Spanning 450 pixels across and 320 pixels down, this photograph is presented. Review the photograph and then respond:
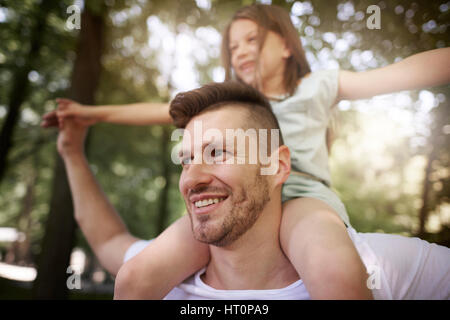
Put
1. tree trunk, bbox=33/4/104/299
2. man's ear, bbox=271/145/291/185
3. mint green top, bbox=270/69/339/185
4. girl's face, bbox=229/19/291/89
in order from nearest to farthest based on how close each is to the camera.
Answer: man's ear, bbox=271/145/291/185 → mint green top, bbox=270/69/339/185 → girl's face, bbox=229/19/291/89 → tree trunk, bbox=33/4/104/299

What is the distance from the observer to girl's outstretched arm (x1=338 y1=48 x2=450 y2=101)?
1224 millimetres

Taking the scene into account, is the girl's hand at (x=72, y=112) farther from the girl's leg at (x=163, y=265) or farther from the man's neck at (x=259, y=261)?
the man's neck at (x=259, y=261)

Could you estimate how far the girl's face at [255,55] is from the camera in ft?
5.22

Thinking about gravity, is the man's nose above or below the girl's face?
below

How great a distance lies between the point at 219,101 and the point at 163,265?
0.62 m

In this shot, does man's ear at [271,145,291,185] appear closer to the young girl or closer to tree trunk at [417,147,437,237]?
the young girl

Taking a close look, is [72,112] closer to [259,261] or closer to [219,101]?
[219,101]

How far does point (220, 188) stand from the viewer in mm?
1114

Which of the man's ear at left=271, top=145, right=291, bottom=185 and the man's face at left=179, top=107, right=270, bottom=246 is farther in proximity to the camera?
the man's ear at left=271, top=145, right=291, bottom=185

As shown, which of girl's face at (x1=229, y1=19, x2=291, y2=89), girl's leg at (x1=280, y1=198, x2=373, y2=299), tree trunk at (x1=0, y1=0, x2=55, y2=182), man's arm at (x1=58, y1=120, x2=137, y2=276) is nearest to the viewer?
girl's leg at (x1=280, y1=198, x2=373, y2=299)

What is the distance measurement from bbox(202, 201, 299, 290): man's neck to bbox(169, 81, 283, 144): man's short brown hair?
1.11ft

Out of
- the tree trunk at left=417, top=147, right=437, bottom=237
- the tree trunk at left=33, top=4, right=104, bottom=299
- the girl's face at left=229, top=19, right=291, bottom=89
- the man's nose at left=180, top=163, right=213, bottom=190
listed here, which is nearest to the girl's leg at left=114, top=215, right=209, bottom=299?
the man's nose at left=180, top=163, right=213, bottom=190

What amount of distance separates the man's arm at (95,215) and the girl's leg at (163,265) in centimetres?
50

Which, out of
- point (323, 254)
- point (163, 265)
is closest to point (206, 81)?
point (163, 265)
